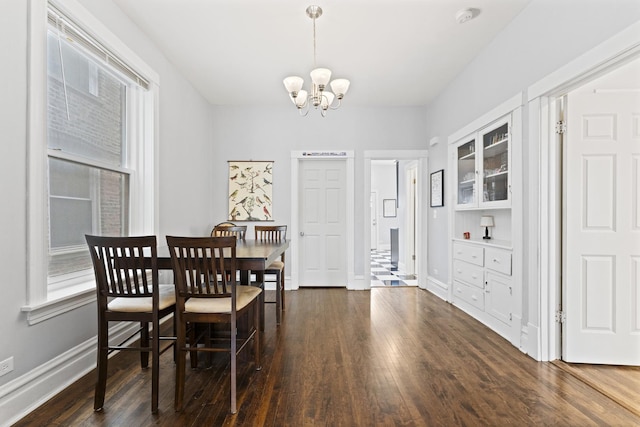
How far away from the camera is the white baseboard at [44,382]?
170 centimetres

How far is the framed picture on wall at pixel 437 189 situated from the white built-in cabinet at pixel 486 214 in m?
0.32

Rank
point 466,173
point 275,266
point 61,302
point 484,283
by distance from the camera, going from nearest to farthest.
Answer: point 61,302, point 484,283, point 275,266, point 466,173

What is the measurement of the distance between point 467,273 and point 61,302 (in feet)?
12.3

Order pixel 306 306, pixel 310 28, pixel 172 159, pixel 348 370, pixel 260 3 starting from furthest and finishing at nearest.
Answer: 1. pixel 306 306
2. pixel 172 159
3. pixel 310 28
4. pixel 260 3
5. pixel 348 370

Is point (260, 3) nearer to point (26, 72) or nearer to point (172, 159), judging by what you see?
point (26, 72)

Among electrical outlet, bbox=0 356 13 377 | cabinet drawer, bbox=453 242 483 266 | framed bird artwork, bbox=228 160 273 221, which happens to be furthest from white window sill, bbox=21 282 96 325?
cabinet drawer, bbox=453 242 483 266

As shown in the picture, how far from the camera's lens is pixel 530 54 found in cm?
263

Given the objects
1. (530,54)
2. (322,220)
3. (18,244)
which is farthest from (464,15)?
(18,244)

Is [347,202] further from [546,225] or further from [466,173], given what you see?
[546,225]

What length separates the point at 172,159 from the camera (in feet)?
12.1

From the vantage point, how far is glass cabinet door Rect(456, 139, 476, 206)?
3607 millimetres

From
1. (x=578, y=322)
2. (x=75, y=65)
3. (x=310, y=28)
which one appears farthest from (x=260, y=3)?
(x=578, y=322)

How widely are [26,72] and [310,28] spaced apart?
214cm

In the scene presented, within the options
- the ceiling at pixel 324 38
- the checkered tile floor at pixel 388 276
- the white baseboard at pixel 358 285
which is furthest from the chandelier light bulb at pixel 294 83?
the checkered tile floor at pixel 388 276
